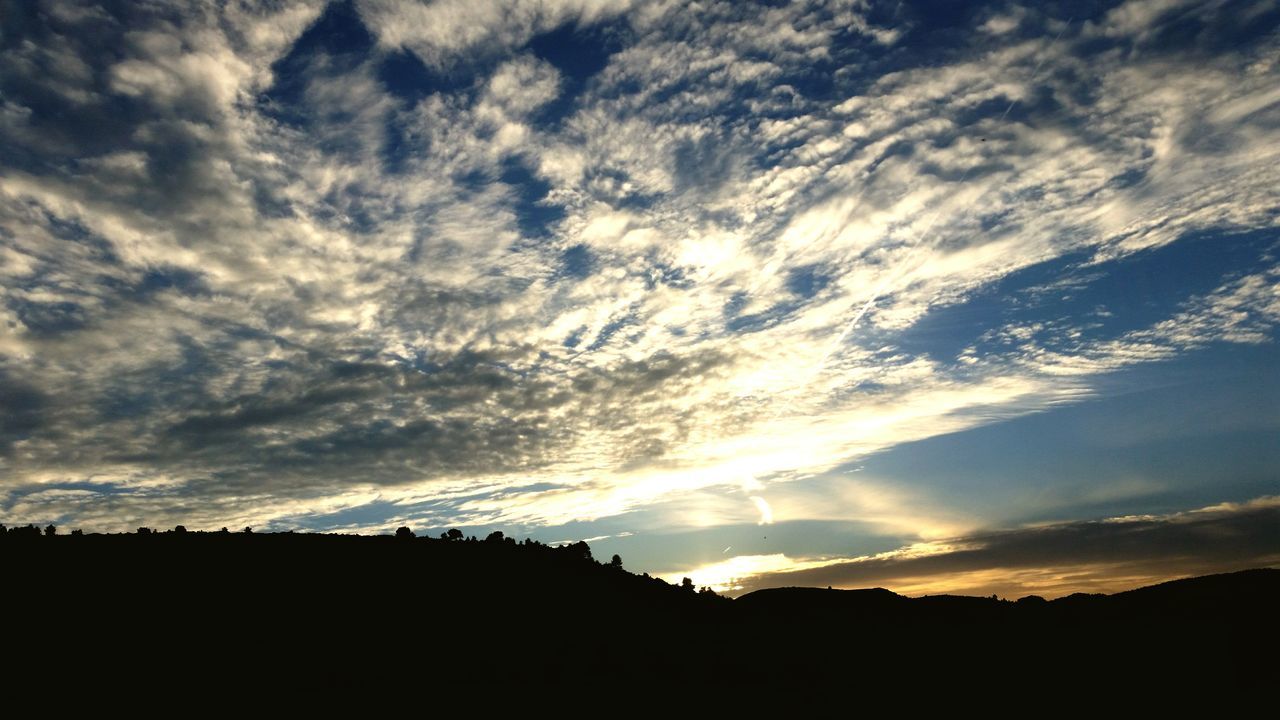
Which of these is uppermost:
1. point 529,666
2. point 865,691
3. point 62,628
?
point 62,628

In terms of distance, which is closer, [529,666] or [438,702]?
[438,702]

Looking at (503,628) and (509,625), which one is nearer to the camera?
(503,628)

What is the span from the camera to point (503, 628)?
57750mm

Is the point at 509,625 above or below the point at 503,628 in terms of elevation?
above

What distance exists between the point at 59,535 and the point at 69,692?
23.2m

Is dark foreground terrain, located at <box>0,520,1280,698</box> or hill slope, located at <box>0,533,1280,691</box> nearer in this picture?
dark foreground terrain, located at <box>0,520,1280,698</box>

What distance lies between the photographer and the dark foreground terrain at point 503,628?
4362cm

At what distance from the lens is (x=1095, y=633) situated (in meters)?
86.8

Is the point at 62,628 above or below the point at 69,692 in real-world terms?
above

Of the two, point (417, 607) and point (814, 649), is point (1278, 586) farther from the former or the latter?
point (417, 607)

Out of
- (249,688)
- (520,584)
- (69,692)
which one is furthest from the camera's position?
(520,584)

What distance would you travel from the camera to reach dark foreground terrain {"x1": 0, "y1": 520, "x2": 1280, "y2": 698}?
143 ft

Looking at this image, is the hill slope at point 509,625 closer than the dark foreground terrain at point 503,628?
No

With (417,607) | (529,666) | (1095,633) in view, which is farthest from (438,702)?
(1095,633)
